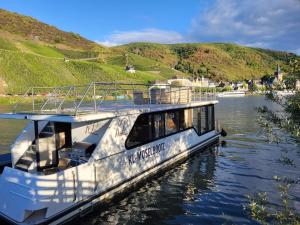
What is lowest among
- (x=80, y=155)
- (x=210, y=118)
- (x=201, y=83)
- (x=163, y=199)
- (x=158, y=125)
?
(x=163, y=199)

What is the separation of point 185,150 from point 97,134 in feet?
19.6

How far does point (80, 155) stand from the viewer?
38.5ft

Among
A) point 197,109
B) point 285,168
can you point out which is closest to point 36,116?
point 197,109

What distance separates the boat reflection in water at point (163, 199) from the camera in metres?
10.5

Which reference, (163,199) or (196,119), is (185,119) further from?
(163,199)

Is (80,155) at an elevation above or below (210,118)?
below

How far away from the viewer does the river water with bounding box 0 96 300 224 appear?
1052 centimetres

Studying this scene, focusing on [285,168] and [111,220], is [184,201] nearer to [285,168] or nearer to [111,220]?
[111,220]

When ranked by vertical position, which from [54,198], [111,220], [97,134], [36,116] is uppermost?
[36,116]

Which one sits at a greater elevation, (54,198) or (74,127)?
(74,127)

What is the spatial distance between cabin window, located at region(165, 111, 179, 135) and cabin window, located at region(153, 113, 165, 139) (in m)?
0.46

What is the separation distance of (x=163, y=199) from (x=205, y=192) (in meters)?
1.90

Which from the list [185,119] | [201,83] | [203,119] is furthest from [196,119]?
[201,83]

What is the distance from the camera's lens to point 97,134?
13.3m
